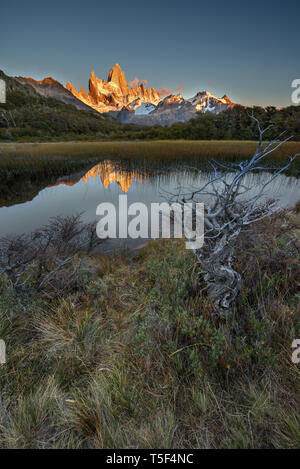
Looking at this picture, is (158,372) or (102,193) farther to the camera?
(102,193)

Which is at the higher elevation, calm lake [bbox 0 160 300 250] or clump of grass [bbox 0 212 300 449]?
calm lake [bbox 0 160 300 250]

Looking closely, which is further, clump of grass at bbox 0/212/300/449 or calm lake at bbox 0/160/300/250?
calm lake at bbox 0/160/300/250

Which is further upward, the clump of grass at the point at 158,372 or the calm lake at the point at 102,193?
the calm lake at the point at 102,193

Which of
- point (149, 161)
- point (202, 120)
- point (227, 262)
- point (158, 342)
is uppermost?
point (202, 120)

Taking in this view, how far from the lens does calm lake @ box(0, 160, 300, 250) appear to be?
884cm

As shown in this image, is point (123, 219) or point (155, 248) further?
point (123, 219)

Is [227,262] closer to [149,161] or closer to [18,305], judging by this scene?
[18,305]

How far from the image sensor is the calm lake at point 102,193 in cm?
884

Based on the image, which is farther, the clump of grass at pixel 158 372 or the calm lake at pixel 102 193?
the calm lake at pixel 102 193

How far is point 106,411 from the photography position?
183cm

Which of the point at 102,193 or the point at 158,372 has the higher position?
the point at 102,193

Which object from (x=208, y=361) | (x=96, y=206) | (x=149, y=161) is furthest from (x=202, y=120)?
→ (x=208, y=361)

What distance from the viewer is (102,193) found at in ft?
43.0
